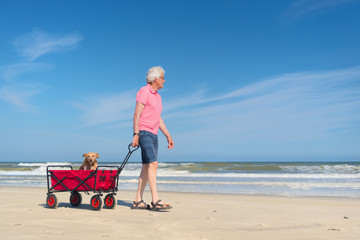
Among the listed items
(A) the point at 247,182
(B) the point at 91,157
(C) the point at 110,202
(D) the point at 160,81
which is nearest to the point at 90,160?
(B) the point at 91,157

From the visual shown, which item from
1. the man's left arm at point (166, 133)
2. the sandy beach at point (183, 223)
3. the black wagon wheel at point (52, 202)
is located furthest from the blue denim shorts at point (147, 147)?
the black wagon wheel at point (52, 202)

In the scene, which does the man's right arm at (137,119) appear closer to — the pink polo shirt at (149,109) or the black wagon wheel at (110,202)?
the pink polo shirt at (149,109)

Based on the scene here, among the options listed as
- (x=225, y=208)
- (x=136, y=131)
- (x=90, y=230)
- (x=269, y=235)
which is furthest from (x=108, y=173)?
(x=269, y=235)

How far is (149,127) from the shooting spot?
4891 mm

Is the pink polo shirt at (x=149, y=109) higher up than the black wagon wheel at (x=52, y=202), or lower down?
higher up

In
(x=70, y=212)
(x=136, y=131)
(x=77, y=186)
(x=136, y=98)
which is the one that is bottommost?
(x=70, y=212)

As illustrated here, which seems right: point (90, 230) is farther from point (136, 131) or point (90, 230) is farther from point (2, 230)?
point (136, 131)

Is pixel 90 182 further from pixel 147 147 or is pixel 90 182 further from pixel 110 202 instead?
pixel 147 147

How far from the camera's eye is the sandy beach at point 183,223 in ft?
10.8

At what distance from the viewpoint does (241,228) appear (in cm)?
369

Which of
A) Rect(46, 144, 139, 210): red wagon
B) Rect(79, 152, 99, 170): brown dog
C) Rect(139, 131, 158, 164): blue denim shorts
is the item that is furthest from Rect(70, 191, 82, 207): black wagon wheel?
Rect(139, 131, 158, 164): blue denim shorts

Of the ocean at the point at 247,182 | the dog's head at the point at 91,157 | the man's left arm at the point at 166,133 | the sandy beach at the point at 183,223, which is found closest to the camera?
the sandy beach at the point at 183,223

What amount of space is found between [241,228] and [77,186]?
8.10 feet

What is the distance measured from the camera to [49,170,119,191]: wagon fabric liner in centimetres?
483
